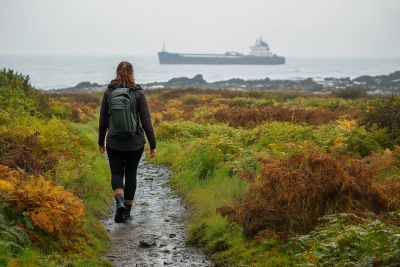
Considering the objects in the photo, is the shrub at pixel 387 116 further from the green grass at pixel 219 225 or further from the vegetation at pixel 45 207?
the vegetation at pixel 45 207

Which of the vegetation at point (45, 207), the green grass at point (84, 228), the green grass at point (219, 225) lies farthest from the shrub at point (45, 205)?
the green grass at point (219, 225)

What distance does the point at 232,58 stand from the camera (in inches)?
4700

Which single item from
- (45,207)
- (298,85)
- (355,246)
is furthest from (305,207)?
(298,85)

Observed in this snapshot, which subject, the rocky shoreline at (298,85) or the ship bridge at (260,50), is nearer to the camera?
the rocky shoreline at (298,85)

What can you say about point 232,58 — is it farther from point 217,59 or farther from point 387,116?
point 387,116

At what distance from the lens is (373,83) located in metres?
52.7

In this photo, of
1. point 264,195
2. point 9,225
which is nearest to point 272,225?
point 264,195

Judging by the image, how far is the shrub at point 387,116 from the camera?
6629 mm

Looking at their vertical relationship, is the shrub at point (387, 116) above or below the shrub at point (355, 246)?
above

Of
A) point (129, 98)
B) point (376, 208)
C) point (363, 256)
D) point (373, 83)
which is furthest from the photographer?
point (373, 83)

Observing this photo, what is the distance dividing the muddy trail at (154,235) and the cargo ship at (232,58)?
116 m

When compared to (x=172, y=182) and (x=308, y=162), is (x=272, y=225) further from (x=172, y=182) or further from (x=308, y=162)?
(x=172, y=182)

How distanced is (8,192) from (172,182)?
4595 millimetres

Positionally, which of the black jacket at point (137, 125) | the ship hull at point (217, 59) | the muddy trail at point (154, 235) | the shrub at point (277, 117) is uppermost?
the ship hull at point (217, 59)
